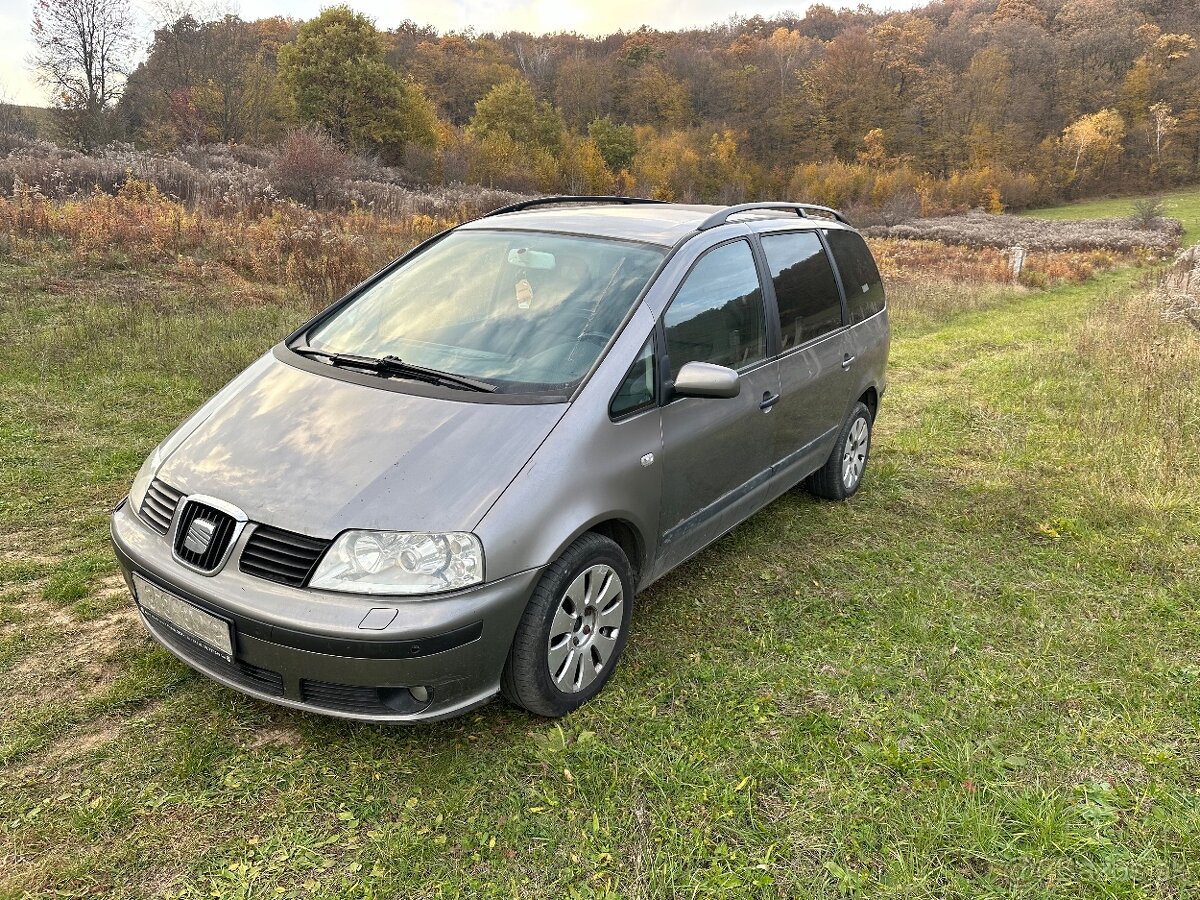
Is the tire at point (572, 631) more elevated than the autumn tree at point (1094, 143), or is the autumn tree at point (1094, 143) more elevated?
the autumn tree at point (1094, 143)

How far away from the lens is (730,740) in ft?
9.30

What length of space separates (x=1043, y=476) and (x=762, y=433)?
3.11 meters

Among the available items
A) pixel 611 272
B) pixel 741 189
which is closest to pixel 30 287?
pixel 611 272

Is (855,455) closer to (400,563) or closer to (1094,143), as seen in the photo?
(400,563)

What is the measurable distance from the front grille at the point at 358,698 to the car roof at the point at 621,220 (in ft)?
7.13

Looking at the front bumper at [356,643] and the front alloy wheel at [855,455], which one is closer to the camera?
the front bumper at [356,643]

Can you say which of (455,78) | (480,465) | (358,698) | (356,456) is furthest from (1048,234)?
(455,78)

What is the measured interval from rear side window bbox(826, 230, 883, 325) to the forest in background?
118ft

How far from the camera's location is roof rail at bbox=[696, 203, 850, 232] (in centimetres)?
381

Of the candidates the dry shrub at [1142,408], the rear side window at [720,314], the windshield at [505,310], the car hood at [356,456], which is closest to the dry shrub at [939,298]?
the dry shrub at [1142,408]

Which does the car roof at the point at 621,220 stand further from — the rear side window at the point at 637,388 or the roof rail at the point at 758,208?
the rear side window at the point at 637,388

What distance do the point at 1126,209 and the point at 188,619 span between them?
227 feet

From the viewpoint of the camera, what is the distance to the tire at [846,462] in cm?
499

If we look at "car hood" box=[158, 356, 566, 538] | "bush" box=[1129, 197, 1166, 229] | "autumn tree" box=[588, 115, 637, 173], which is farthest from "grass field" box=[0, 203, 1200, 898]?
"autumn tree" box=[588, 115, 637, 173]
